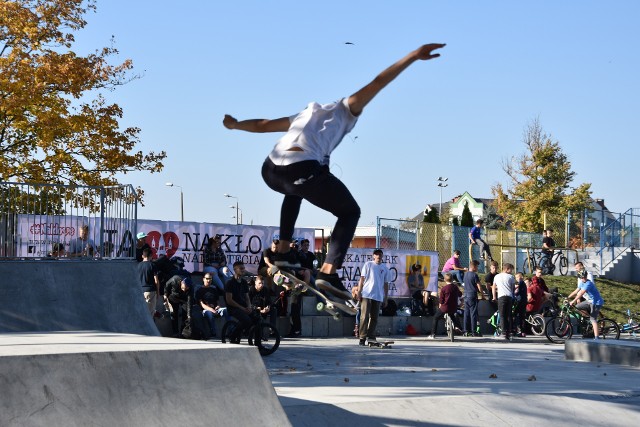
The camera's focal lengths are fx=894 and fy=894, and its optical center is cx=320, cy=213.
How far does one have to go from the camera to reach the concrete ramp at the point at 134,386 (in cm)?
574

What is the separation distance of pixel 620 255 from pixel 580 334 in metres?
12.6

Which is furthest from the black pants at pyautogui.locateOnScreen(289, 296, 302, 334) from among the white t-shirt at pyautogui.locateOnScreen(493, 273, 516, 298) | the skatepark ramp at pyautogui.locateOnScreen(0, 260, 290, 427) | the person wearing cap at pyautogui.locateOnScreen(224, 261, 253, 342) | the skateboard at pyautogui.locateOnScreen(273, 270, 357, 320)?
the skatepark ramp at pyautogui.locateOnScreen(0, 260, 290, 427)

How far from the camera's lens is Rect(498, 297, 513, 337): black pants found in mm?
21266

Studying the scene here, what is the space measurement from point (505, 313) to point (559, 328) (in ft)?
4.73

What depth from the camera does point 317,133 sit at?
7.04m

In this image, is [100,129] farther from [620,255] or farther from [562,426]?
[620,255]

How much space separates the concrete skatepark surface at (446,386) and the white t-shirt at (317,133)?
1.99 meters

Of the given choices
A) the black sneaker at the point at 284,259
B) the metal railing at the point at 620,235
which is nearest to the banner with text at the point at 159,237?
the black sneaker at the point at 284,259

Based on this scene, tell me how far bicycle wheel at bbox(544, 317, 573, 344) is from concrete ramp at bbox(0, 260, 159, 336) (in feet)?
36.8

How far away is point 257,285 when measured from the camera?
17312mm

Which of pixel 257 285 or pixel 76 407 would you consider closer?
pixel 76 407

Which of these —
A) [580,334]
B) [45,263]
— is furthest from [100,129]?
[580,334]

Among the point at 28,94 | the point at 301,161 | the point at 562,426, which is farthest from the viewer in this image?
the point at 28,94

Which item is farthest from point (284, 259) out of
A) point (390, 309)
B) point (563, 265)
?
point (563, 265)
